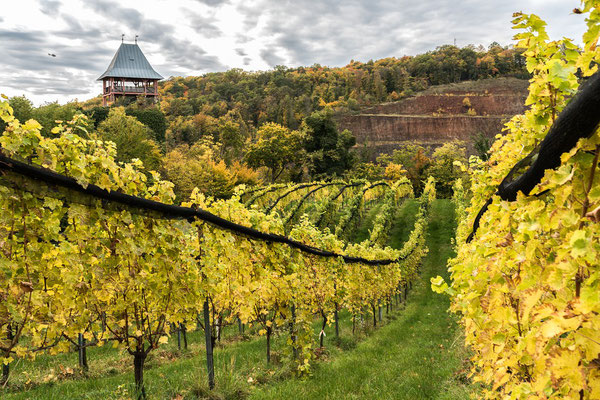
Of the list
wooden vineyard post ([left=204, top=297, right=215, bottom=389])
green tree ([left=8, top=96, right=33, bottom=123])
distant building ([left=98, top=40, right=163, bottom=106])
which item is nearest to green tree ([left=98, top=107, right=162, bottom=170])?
green tree ([left=8, top=96, right=33, bottom=123])

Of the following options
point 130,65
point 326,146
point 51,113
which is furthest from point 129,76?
point 326,146

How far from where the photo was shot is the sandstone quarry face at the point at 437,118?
70562 millimetres

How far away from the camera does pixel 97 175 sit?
8.43 feet

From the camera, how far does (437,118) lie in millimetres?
72000

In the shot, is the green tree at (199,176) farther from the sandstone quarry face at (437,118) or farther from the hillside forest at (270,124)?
the sandstone quarry face at (437,118)

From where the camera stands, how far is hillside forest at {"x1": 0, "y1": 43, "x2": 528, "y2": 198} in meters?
37.1

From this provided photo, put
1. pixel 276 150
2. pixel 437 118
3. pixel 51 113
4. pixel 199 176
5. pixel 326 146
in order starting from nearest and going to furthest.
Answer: pixel 51 113 → pixel 199 176 → pixel 326 146 → pixel 276 150 → pixel 437 118

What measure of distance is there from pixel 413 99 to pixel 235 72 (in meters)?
57.6

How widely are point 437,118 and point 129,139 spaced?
59.4 metres

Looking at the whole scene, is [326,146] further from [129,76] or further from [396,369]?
[396,369]

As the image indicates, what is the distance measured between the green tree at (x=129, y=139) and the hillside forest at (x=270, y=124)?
0.11m

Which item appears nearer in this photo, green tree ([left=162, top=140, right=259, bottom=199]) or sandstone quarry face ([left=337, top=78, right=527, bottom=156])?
green tree ([left=162, top=140, right=259, bottom=199])

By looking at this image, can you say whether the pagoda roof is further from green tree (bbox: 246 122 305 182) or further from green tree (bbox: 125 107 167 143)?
green tree (bbox: 246 122 305 182)

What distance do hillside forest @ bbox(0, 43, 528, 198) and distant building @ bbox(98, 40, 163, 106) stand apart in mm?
4284
